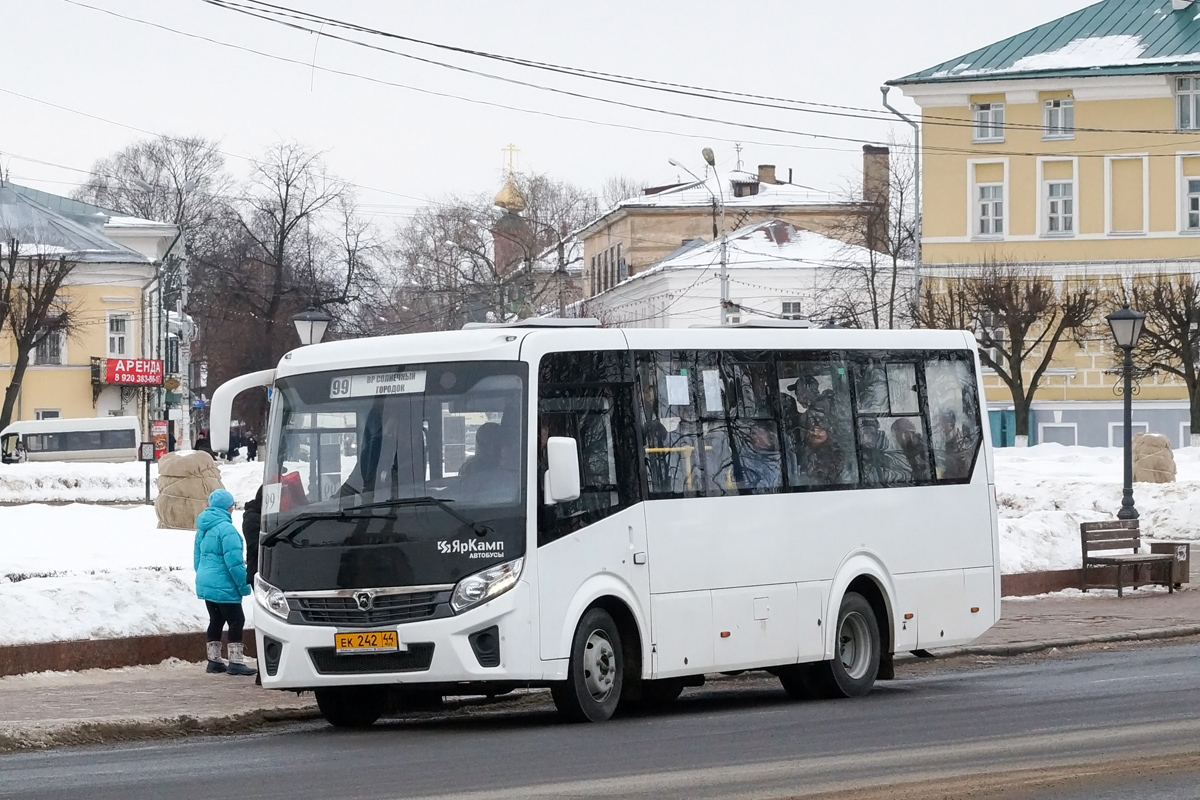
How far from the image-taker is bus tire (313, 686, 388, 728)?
13.9 meters

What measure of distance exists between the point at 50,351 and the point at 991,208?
38512 millimetres

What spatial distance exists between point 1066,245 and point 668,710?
2132 inches

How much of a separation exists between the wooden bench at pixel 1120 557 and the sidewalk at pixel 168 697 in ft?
11.0

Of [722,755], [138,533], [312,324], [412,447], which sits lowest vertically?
[722,755]

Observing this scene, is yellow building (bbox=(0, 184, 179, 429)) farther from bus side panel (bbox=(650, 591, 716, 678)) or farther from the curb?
bus side panel (bbox=(650, 591, 716, 678))

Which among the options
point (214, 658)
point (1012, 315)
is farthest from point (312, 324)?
point (1012, 315)

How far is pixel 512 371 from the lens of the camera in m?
13.3

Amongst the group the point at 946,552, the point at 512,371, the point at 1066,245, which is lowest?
the point at 946,552

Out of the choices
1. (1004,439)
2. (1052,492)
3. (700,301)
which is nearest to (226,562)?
(1052,492)

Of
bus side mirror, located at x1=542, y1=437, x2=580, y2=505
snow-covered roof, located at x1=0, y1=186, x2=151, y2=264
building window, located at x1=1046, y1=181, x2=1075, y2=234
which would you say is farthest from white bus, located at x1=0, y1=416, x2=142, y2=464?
bus side mirror, located at x1=542, y1=437, x2=580, y2=505

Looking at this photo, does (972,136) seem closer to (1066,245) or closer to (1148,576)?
(1066,245)

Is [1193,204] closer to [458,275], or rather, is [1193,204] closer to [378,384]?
[458,275]

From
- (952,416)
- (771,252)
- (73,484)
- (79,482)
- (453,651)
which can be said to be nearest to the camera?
(453,651)

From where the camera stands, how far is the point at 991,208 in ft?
220
